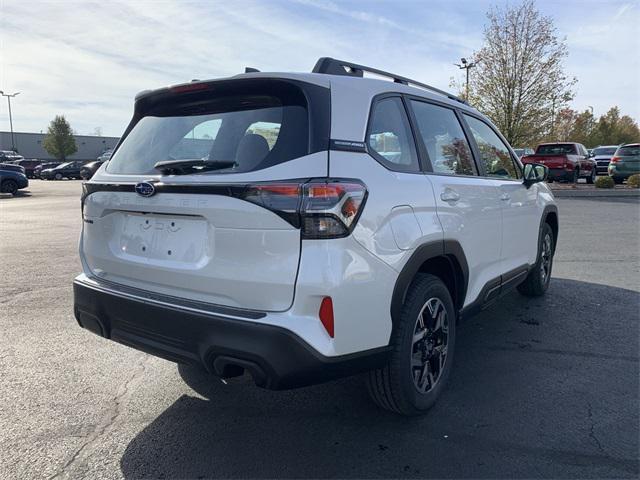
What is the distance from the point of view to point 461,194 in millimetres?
3398

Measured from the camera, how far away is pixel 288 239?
2320mm

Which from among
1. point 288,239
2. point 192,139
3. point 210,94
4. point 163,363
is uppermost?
point 210,94

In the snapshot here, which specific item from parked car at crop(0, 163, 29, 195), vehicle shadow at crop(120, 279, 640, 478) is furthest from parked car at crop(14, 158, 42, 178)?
vehicle shadow at crop(120, 279, 640, 478)

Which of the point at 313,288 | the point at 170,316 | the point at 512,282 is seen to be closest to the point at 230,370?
the point at 170,316

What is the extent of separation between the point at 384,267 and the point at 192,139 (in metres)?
1.28

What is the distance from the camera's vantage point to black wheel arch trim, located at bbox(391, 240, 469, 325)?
2693 mm

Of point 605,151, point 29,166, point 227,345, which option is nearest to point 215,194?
point 227,345

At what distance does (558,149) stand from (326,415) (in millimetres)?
21245

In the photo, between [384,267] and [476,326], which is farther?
[476,326]

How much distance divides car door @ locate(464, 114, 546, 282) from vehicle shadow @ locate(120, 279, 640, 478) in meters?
0.82

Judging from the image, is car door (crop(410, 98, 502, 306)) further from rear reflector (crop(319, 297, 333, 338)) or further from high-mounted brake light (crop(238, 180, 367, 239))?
rear reflector (crop(319, 297, 333, 338))

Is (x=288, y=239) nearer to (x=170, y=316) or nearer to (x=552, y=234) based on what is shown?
(x=170, y=316)

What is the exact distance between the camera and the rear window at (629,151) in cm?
2075

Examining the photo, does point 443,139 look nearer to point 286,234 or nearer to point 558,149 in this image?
point 286,234
